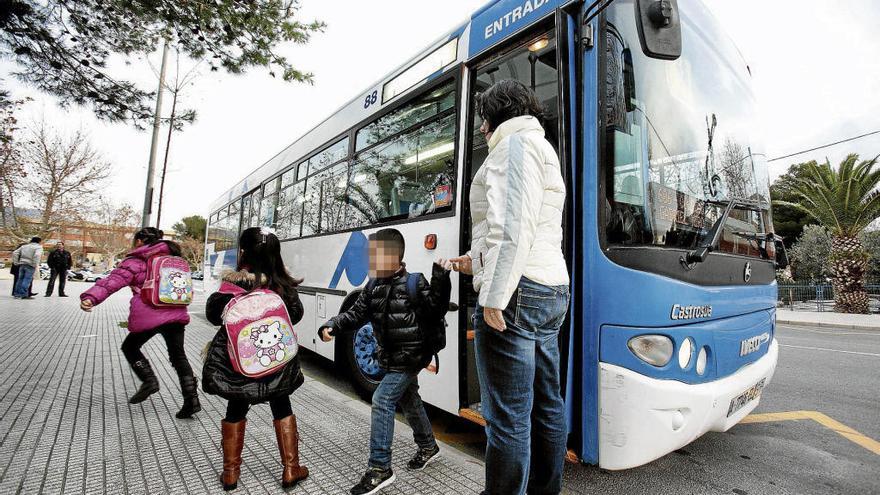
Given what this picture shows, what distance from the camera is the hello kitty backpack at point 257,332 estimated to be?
2.42 metres

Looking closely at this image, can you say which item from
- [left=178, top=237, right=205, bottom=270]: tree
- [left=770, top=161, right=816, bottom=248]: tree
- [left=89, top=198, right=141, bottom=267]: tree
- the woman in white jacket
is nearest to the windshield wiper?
the woman in white jacket

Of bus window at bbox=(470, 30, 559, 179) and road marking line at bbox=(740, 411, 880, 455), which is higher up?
bus window at bbox=(470, 30, 559, 179)

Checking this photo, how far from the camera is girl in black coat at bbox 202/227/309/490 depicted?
2445mm

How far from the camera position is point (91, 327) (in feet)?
29.1

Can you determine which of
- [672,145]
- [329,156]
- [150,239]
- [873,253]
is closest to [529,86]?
[672,145]

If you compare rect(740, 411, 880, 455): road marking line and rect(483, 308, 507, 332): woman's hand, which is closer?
rect(483, 308, 507, 332): woman's hand

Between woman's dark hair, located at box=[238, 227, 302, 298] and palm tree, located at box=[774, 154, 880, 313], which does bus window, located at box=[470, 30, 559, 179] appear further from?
palm tree, located at box=[774, 154, 880, 313]

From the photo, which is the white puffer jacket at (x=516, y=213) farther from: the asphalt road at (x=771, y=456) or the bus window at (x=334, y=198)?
the bus window at (x=334, y=198)

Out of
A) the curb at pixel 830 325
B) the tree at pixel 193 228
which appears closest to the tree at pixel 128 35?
the curb at pixel 830 325

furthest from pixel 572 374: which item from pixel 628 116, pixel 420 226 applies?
pixel 420 226

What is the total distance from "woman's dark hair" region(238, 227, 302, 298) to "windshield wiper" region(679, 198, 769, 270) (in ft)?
7.53

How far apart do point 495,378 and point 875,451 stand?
140 inches

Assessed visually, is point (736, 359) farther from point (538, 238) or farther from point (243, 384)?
point (243, 384)

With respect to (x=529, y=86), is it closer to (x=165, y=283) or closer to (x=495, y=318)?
(x=495, y=318)
